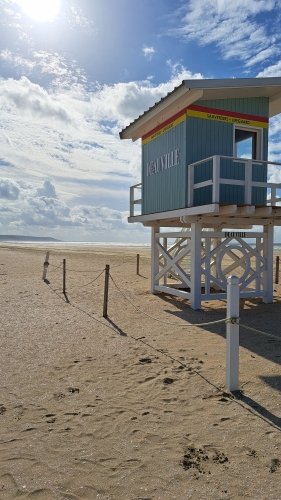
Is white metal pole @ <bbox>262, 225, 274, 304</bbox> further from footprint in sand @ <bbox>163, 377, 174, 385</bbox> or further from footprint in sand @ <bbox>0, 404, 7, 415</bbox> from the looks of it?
footprint in sand @ <bbox>0, 404, 7, 415</bbox>

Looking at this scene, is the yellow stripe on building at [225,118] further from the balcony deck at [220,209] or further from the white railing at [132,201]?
the white railing at [132,201]

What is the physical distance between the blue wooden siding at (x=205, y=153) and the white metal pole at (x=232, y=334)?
5.75m

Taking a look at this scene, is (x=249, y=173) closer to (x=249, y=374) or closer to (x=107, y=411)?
(x=249, y=374)

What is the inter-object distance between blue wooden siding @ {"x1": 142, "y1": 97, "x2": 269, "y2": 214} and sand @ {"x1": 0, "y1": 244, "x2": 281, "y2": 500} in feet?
13.6

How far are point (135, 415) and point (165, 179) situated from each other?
8.47 metres

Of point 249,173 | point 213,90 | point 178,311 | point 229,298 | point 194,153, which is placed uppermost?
point 213,90

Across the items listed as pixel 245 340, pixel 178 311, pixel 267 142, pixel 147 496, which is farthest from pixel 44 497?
pixel 267 142

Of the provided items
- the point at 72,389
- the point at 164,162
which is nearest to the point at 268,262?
the point at 164,162

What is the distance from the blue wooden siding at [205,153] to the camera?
10.4 meters

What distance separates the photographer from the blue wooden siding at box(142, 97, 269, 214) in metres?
10.4

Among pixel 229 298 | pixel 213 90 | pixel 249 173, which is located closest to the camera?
pixel 229 298

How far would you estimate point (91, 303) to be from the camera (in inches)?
456

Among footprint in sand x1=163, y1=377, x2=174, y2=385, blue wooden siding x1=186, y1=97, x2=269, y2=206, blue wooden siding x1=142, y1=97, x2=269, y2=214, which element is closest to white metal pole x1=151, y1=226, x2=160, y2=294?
blue wooden siding x1=142, y1=97, x2=269, y2=214

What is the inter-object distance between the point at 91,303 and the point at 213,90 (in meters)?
7.47
